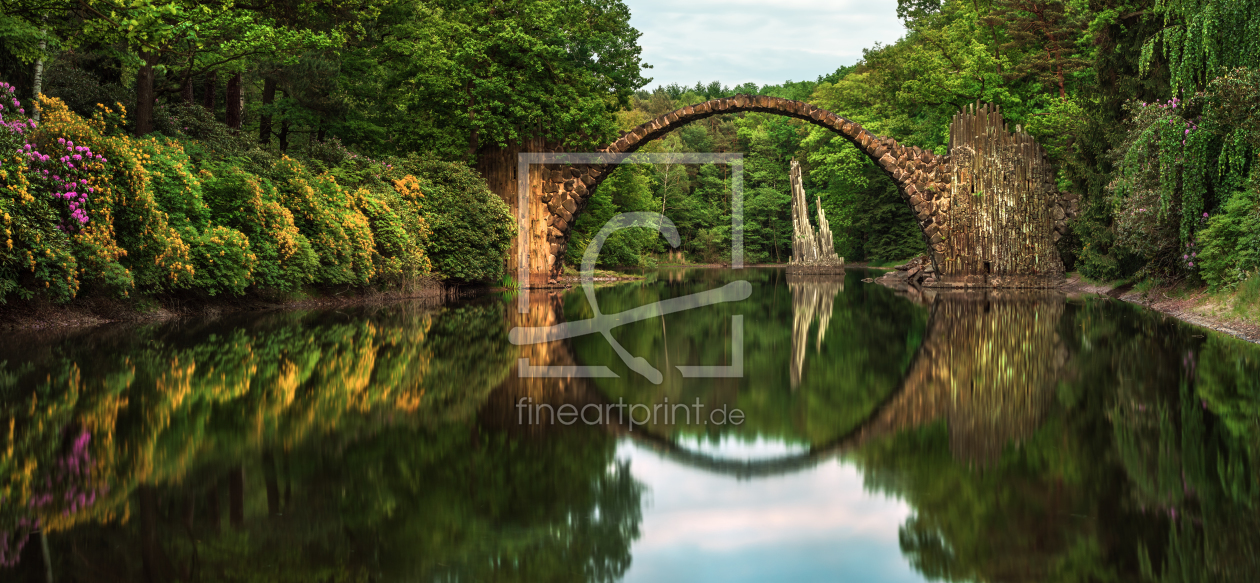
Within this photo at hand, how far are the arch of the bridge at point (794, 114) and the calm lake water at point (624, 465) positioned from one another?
16130 millimetres

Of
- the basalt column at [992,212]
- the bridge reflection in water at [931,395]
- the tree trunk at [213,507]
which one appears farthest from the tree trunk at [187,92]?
the basalt column at [992,212]

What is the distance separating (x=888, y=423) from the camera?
588 centimetres

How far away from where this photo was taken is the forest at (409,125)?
12.0 m

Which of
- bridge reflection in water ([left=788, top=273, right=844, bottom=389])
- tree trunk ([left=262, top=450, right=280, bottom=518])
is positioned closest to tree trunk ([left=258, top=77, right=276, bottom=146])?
bridge reflection in water ([left=788, top=273, right=844, bottom=389])

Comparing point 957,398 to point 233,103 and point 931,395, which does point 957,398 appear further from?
point 233,103

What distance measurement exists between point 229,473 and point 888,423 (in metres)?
3.91

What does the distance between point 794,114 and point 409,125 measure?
11.0m

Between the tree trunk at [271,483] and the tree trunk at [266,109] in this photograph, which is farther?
A: the tree trunk at [266,109]

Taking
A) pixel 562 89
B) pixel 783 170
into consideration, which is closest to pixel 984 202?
pixel 562 89

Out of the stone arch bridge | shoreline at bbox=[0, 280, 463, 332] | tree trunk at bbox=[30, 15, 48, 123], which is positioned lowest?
shoreline at bbox=[0, 280, 463, 332]

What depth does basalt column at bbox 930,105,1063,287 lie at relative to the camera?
25250 mm

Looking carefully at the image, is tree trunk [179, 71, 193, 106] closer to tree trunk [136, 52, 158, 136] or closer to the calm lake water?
tree trunk [136, 52, 158, 136]

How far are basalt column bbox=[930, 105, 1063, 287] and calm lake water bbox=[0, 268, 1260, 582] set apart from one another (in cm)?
1610

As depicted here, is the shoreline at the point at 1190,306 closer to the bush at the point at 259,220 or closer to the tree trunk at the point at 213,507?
the tree trunk at the point at 213,507
